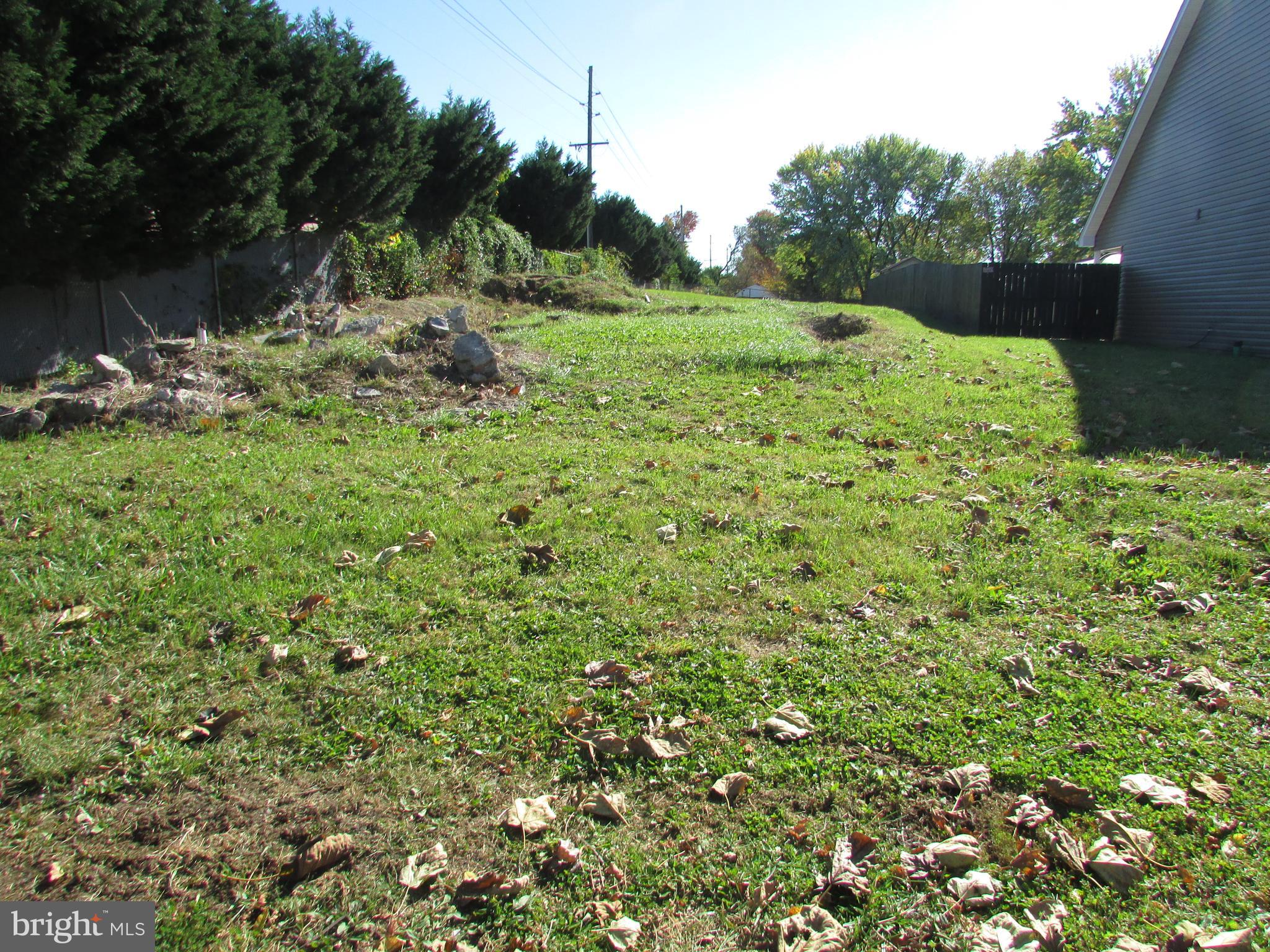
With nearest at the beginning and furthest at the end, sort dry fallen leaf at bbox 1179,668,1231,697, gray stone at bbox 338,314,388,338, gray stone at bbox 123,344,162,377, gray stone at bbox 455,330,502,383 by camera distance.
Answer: dry fallen leaf at bbox 1179,668,1231,697, gray stone at bbox 123,344,162,377, gray stone at bbox 455,330,502,383, gray stone at bbox 338,314,388,338

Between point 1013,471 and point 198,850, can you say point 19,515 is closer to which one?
point 198,850

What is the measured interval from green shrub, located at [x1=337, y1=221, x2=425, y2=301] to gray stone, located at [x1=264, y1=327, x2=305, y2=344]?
4.25 m

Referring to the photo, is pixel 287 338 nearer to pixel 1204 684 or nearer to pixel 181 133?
pixel 181 133

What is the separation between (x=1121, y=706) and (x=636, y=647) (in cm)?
194

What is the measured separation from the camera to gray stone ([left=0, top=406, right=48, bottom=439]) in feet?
23.0

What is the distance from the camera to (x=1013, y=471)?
606cm

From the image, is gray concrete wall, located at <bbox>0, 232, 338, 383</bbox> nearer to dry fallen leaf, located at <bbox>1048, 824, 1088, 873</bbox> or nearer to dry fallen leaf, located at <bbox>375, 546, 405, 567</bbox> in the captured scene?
dry fallen leaf, located at <bbox>375, 546, 405, 567</bbox>

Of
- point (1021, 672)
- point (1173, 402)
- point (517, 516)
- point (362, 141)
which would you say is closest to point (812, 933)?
point (1021, 672)

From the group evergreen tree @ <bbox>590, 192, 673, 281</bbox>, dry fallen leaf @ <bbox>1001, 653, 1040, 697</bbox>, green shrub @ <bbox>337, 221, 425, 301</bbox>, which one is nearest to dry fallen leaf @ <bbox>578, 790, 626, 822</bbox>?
dry fallen leaf @ <bbox>1001, 653, 1040, 697</bbox>

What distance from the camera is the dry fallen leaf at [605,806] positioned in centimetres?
256

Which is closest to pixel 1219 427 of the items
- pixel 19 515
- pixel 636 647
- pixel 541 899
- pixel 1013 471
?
pixel 1013 471

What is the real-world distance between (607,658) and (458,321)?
832cm

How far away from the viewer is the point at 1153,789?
2596mm

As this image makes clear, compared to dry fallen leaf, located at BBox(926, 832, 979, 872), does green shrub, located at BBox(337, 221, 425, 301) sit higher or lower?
higher
